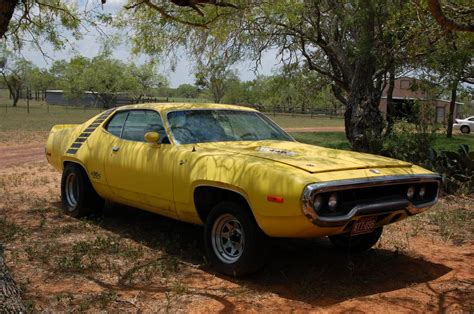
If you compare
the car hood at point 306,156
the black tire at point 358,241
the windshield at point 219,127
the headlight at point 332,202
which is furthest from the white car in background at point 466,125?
the headlight at point 332,202

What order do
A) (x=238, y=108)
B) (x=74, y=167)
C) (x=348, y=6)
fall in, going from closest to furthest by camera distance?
(x=238, y=108)
(x=74, y=167)
(x=348, y=6)

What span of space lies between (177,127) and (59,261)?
1.78m

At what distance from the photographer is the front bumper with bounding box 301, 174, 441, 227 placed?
13.9 ft

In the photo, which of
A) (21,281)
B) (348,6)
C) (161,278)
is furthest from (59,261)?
(348,6)

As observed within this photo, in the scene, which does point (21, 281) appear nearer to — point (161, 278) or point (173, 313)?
point (161, 278)

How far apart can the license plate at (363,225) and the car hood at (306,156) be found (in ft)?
1.48

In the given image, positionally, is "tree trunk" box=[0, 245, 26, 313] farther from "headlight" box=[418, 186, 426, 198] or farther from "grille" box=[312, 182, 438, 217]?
"headlight" box=[418, 186, 426, 198]

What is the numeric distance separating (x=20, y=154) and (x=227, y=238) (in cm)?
1161

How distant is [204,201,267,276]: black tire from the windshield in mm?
1067

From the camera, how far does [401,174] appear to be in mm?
4910

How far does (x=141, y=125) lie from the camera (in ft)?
20.9

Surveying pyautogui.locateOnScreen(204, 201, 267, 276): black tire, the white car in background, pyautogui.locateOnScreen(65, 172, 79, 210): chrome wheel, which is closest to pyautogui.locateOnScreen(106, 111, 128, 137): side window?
pyautogui.locateOnScreen(65, 172, 79, 210): chrome wheel

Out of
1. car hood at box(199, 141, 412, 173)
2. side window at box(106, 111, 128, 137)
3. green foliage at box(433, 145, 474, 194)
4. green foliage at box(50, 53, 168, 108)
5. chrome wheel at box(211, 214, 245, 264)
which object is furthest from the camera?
green foliage at box(50, 53, 168, 108)

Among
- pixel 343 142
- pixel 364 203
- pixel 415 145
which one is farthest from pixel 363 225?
pixel 343 142
